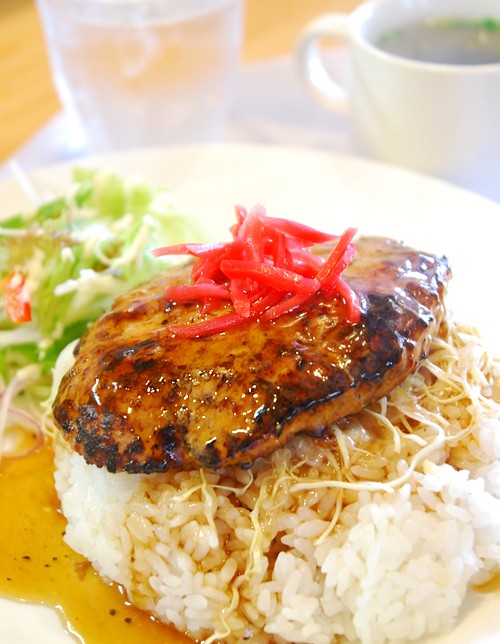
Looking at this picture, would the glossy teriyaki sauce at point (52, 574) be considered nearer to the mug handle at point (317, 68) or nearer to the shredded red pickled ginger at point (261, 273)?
the shredded red pickled ginger at point (261, 273)

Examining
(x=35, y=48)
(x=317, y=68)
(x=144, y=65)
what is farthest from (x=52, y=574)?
(x=35, y=48)

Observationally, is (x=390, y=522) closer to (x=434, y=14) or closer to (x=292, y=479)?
(x=292, y=479)

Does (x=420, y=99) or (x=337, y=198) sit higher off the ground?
(x=420, y=99)

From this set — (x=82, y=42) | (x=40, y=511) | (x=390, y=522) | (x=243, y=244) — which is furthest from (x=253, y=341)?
(x=82, y=42)

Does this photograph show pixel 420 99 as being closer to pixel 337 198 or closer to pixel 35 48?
pixel 337 198

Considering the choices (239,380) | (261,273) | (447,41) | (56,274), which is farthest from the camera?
(447,41)

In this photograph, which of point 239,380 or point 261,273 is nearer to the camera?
point 239,380
